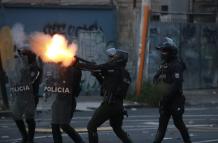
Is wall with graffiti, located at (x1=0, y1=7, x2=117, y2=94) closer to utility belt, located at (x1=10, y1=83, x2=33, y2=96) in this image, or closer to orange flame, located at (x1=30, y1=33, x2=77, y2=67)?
utility belt, located at (x1=10, y1=83, x2=33, y2=96)

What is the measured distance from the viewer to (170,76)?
11.8 metres

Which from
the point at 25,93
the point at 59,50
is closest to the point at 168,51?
the point at 59,50

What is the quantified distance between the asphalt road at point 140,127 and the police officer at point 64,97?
1.96 meters

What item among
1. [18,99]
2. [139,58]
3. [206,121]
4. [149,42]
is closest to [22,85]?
[18,99]

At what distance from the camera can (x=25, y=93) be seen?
12.7 metres

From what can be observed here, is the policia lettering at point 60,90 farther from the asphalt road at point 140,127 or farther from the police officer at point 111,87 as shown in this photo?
the asphalt road at point 140,127

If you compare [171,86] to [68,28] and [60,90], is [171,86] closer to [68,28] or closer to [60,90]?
[60,90]

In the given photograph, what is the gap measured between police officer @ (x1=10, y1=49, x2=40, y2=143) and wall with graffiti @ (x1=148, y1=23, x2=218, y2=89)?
13.4 m

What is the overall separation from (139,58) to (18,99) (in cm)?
1121

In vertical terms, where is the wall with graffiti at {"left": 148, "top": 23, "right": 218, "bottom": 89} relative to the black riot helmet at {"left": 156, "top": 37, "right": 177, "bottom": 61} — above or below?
below

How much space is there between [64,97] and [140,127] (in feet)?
16.7

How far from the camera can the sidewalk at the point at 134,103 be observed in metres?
21.5

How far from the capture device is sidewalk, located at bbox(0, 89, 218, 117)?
21520 mm

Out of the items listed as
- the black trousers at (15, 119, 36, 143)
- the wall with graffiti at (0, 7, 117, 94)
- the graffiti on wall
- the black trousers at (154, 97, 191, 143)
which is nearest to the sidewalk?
the wall with graffiti at (0, 7, 117, 94)
